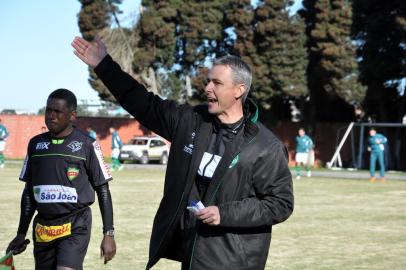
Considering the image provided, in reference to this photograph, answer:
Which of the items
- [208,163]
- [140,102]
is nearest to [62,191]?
[140,102]

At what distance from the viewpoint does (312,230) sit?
502 inches

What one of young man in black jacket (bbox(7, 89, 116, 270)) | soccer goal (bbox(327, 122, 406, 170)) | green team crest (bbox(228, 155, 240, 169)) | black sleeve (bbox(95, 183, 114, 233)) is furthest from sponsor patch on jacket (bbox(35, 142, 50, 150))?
soccer goal (bbox(327, 122, 406, 170))

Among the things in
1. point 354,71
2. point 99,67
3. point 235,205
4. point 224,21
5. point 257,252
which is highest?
point 224,21

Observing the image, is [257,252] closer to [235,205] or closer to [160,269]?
[235,205]

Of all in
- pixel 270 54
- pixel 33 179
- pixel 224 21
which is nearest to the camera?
pixel 33 179

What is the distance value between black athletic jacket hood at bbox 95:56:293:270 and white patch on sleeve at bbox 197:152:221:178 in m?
0.03

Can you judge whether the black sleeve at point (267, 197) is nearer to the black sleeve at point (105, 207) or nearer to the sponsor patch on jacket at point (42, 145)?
the black sleeve at point (105, 207)

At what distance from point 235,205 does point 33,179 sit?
2.52 meters

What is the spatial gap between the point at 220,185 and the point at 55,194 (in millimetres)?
2212

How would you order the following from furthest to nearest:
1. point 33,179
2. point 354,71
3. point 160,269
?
point 354,71
point 160,269
point 33,179

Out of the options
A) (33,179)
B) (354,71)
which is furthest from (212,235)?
(354,71)

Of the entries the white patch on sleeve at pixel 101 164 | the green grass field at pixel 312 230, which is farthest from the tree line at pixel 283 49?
the white patch on sleeve at pixel 101 164

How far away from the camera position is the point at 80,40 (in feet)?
13.8

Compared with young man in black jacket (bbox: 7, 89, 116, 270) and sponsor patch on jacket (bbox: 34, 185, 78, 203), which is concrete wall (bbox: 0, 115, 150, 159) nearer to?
young man in black jacket (bbox: 7, 89, 116, 270)
